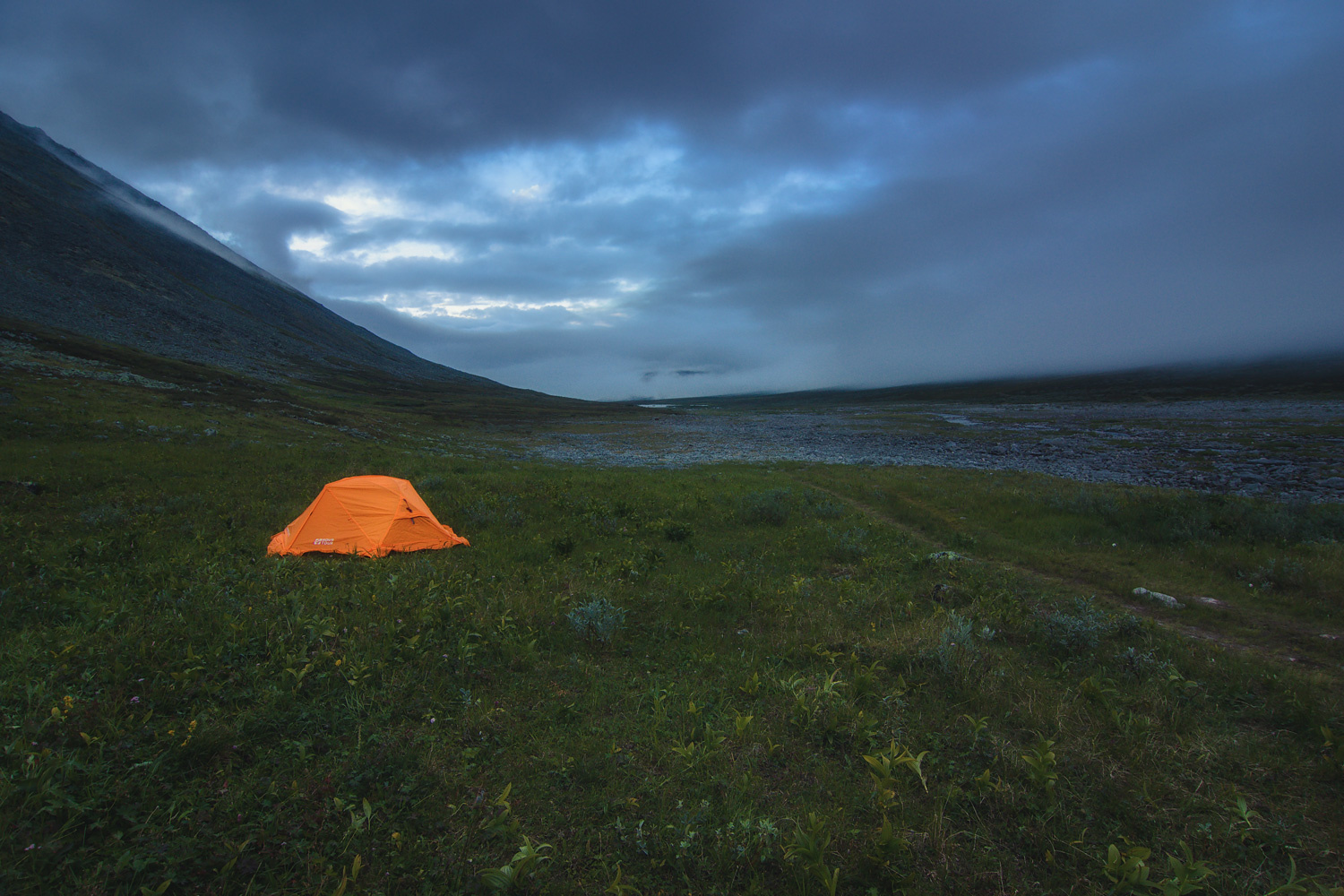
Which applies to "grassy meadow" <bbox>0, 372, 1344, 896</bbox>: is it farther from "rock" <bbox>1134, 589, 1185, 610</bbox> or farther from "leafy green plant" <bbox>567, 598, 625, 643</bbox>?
"rock" <bbox>1134, 589, 1185, 610</bbox>

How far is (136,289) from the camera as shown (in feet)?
323

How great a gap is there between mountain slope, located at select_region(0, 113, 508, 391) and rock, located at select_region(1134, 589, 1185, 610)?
100289 mm

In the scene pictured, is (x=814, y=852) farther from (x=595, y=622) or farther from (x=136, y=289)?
(x=136, y=289)

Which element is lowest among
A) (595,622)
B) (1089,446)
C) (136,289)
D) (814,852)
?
(1089,446)

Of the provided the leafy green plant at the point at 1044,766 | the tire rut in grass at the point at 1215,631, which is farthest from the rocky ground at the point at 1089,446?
the leafy green plant at the point at 1044,766

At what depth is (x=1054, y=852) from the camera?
4.67 m

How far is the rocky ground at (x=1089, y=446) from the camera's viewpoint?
93.4 ft

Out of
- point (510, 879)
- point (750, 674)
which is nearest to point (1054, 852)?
point (750, 674)

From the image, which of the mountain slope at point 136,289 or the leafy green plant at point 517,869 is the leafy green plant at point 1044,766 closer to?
the leafy green plant at point 517,869

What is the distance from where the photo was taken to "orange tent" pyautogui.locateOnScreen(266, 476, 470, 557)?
1243 centimetres

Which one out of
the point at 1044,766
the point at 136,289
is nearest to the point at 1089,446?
the point at 1044,766

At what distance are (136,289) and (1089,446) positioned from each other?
15117 centimetres

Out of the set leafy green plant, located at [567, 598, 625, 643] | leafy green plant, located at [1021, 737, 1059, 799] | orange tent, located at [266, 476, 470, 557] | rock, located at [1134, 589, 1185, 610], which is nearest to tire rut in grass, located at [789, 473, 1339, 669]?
rock, located at [1134, 589, 1185, 610]

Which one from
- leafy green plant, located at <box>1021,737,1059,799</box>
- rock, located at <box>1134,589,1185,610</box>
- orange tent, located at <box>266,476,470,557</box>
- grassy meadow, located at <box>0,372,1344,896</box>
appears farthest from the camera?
orange tent, located at <box>266,476,470,557</box>
